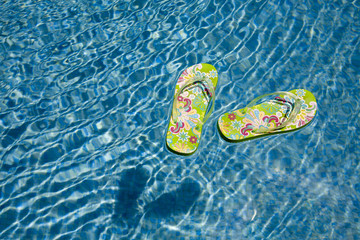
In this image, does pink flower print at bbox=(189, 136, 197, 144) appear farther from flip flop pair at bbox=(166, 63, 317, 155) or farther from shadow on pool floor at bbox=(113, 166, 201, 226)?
shadow on pool floor at bbox=(113, 166, 201, 226)

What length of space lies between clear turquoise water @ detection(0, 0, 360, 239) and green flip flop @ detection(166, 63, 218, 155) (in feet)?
0.20

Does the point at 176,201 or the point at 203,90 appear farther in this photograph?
the point at 203,90

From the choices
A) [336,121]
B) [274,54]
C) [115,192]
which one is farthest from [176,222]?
[274,54]

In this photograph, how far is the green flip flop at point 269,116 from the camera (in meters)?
1.98

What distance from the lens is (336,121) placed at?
82.4 inches

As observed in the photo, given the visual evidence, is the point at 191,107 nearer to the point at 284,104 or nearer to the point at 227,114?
the point at 227,114

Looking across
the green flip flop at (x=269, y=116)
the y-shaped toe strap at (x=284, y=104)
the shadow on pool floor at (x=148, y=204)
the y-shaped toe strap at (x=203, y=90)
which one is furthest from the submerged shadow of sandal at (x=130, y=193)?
the y-shaped toe strap at (x=284, y=104)

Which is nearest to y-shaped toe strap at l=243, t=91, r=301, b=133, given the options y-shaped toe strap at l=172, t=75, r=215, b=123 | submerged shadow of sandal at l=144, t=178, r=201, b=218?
y-shaped toe strap at l=172, t=75, r=215, b=123

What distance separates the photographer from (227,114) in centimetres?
205

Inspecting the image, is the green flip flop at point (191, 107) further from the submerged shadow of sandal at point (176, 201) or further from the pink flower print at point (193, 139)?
the submerged shadow of sandal at point (176, 201)

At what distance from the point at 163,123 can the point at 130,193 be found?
0.46 meters

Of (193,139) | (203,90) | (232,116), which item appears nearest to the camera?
(193,139)

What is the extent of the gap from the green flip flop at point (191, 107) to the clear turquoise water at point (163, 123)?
0.06 metres

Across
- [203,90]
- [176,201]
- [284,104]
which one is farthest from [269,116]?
[176,201]
